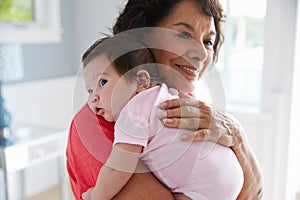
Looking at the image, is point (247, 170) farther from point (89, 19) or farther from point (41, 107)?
point (89, 19)

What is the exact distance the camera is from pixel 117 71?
2.06ft

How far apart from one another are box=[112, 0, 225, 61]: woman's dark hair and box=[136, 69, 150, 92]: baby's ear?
11 cm

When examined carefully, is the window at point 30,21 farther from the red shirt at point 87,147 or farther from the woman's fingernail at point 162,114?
the woman's fingernail at point 162,114

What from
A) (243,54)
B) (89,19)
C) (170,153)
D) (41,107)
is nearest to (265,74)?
(243,54)

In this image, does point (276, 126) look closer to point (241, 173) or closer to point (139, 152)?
point (241, 173)

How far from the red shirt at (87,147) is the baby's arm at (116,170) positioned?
0.05m

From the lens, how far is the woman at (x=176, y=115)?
65cm

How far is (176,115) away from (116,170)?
0.14 m

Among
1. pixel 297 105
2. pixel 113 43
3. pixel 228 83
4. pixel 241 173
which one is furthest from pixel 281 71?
pixel 113 43

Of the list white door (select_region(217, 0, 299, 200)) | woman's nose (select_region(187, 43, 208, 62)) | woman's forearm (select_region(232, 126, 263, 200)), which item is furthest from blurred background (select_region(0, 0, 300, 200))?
woman's nose (select_region(187, 43, 208, 62))

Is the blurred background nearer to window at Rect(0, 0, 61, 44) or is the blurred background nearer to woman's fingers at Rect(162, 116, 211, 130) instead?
window at Rect(0, 0, 61, 44)

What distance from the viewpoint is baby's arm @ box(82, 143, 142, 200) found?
0.60 m

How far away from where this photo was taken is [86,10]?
2.72 meters

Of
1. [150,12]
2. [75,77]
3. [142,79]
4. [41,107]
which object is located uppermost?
[150,12]
